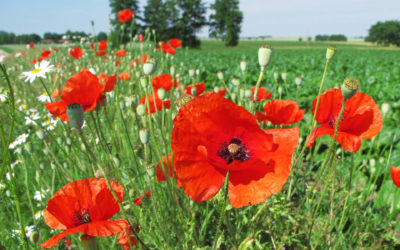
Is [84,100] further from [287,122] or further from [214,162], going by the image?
[287,122]

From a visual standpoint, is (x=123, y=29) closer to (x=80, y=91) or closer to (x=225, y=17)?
(x=80, y=91)

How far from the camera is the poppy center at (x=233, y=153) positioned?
3.26ft

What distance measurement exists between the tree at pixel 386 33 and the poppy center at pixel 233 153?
73958 millimetres

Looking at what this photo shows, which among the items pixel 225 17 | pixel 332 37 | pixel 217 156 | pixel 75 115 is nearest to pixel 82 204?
pixel 75 115

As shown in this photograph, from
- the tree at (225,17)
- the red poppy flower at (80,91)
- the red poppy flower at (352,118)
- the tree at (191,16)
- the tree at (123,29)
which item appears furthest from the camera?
the tree at (225,17)

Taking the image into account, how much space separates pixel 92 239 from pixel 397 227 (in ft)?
7.12

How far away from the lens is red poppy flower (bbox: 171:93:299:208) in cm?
81

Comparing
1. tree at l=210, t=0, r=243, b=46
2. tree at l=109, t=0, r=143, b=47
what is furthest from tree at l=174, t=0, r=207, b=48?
tree at l=109, t=0, r=143, b=47

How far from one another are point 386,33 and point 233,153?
7592cm

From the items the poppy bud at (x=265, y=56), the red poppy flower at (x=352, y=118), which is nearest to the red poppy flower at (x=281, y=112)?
the red poppy flower at (x=352, y=118)

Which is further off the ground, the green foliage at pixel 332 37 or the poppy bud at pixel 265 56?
the green foliage at pixel 332 37

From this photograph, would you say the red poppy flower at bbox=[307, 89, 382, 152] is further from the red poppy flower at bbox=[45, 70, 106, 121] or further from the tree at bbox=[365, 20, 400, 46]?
the tree at bbox=[365, 20, 400, 46]

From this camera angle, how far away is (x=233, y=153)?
982 millimetres

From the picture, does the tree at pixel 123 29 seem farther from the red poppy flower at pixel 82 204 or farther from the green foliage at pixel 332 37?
the green foliage at pixel 332 37
